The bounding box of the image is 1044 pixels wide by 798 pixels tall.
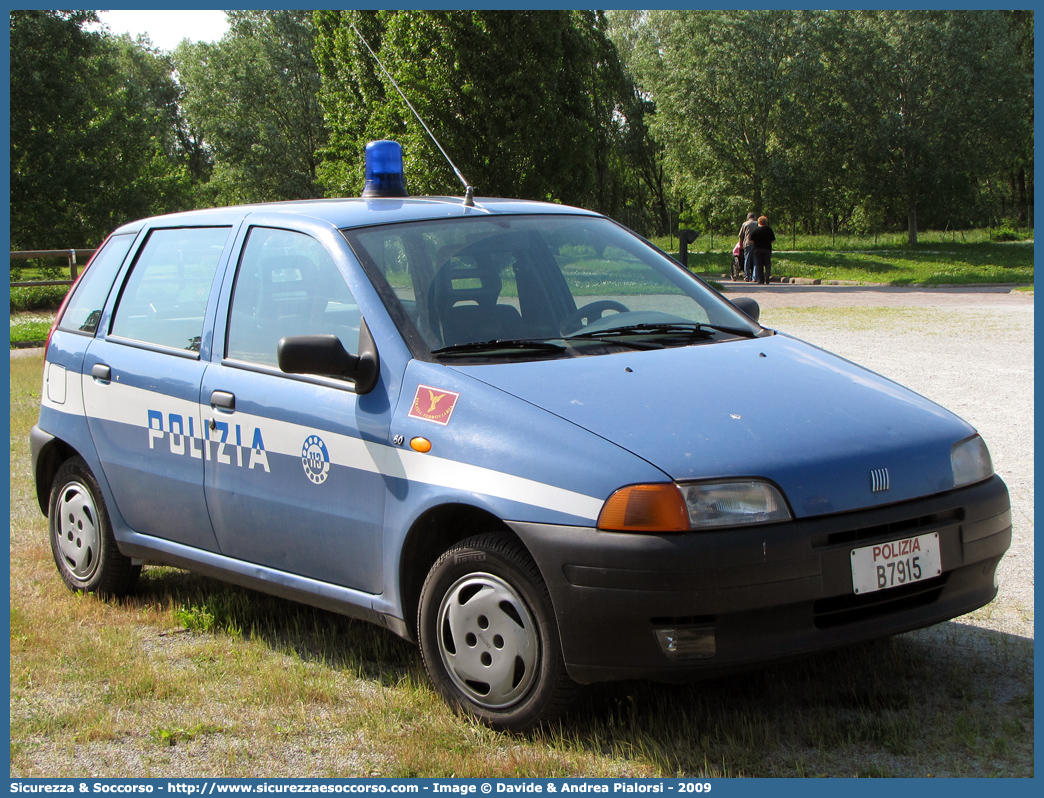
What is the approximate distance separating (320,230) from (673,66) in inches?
1840

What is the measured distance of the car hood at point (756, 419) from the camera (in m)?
3.34

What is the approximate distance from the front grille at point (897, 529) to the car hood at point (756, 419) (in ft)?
0.24

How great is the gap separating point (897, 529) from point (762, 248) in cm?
2726

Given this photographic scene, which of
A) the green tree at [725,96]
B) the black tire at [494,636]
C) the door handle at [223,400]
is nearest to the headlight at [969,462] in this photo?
the black tire at [494,636]

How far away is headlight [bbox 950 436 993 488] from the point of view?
12.1ft

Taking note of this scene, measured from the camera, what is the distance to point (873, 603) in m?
3.45

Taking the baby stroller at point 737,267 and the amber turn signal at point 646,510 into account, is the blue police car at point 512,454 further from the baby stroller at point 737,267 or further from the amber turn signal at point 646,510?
the baby stroller at point 737,267

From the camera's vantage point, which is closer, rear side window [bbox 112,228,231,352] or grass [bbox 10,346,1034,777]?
grass [bbox 10,346,1034,777]

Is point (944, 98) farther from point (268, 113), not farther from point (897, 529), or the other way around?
point (897, 529)

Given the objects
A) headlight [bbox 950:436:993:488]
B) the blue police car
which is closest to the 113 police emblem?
the blue police car

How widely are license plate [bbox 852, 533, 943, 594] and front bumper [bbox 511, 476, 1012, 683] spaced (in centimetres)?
3

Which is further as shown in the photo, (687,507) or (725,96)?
(725,96)

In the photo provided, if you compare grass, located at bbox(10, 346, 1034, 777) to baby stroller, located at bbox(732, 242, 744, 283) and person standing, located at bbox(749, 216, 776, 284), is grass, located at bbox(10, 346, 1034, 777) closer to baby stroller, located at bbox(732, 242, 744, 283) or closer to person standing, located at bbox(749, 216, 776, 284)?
person standing, located at bbox(749, 216, 776, 284)

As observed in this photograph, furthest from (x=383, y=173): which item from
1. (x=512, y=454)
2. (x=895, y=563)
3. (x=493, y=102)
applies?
(x=493, y=102)
